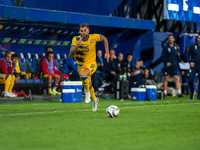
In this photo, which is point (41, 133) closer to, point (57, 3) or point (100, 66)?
point (100, 66)

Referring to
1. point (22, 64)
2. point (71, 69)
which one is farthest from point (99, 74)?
point (22, 64)

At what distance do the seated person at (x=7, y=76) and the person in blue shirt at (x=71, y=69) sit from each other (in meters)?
2.34

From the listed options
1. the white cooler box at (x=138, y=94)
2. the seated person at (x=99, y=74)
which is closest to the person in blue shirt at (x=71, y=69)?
the seated person at (x=99, y=74)

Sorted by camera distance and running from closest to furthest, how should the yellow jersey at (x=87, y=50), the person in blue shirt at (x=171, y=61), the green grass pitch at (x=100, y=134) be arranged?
the green grass pitch at (x=100, y=134), the yellow jersey at (x=87, y=50), the person in blue shirt at (x=171, y=61)

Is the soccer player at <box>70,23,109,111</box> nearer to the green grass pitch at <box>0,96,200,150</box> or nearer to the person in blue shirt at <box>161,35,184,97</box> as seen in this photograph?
the green grass pitch at <box>0,96,200,150</box>

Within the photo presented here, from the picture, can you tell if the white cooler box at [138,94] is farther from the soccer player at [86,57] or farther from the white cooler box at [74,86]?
the soccer player at [86,57]

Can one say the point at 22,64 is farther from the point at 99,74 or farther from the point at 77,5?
the point at 77,5

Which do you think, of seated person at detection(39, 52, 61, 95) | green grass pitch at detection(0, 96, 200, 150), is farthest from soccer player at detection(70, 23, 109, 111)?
seated person at detection(39, 52, 61, 95)

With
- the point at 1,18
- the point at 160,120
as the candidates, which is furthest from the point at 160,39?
the point at 160,120

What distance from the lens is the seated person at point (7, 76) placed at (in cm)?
1246

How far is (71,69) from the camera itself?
14.5 meters

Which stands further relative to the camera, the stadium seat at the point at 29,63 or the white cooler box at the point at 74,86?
the stadium seat at the point at 29,63

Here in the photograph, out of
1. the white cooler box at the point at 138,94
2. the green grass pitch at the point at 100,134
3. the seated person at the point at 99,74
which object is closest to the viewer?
the green grass pitch at the point at 100,134

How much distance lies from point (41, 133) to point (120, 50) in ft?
42.7
